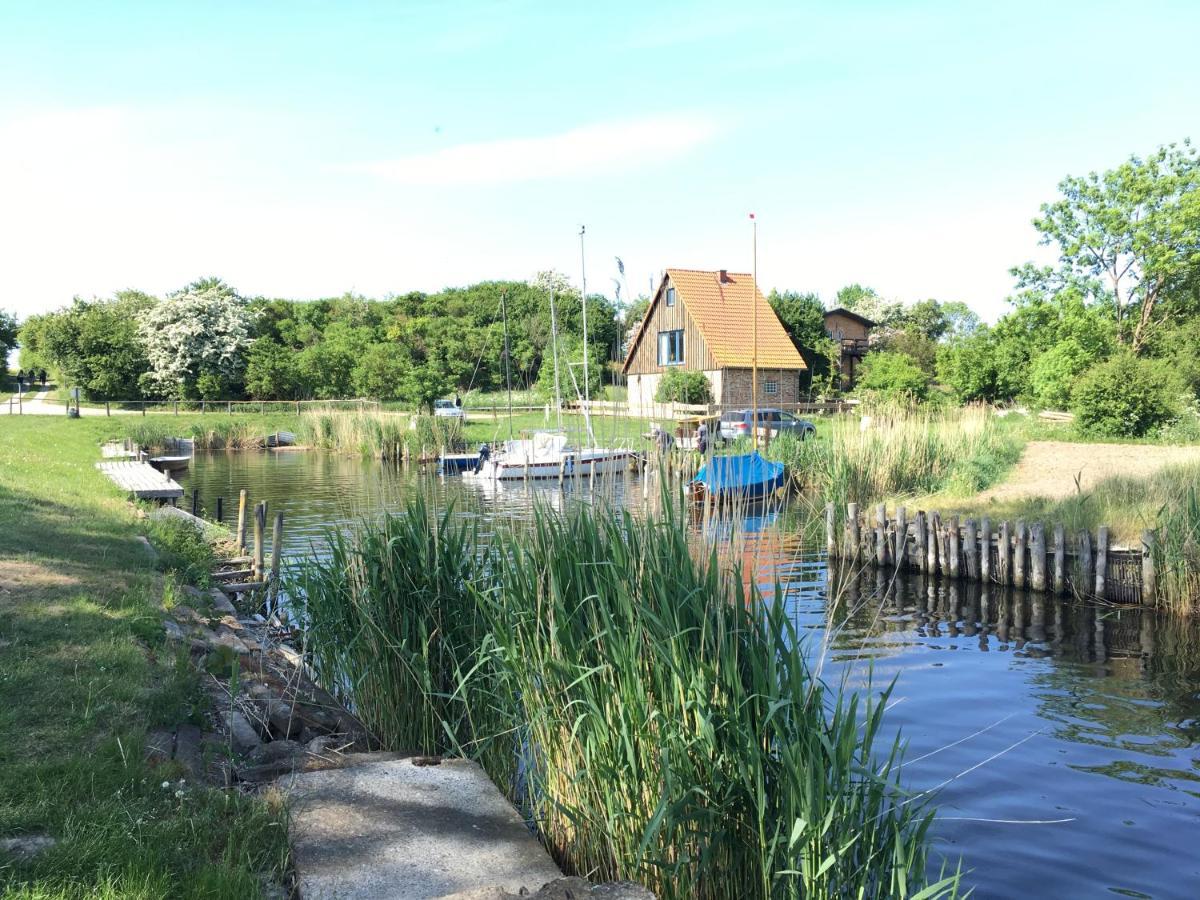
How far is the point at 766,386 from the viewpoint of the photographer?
4897 cm

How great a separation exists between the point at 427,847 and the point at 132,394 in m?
56.2

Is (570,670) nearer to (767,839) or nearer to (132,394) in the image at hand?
(767,839)

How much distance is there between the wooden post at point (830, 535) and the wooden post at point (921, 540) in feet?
4.54

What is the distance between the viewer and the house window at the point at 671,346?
156 ft

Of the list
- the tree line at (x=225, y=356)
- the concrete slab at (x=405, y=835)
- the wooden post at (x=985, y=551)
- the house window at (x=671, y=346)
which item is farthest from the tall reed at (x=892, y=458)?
the tree line at (x=225, y=356)

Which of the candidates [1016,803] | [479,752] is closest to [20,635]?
[479,752]

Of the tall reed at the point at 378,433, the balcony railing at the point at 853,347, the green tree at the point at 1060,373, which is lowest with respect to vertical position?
the tall reed at the point at 378,433

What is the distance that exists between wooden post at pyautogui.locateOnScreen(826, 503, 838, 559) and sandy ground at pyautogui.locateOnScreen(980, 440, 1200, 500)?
3.79 metres

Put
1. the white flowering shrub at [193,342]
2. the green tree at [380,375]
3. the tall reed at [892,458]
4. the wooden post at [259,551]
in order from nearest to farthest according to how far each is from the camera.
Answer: the wooden post at [259,551] < the tall reed at [892,458] < the green tree at [380,375] < the white flowering shrub at [193,342]

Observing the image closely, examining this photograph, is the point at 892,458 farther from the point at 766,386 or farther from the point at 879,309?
the point at 879,309

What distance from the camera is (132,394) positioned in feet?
176

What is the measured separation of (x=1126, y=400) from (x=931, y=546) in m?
15.2

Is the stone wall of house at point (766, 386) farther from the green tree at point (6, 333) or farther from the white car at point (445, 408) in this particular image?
the green tree at point (6, 333)

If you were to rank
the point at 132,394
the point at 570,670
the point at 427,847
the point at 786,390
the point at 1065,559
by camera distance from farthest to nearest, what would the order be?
the point at 132,394 < the point at 786,390 < the point at 1065,559 < the point at 570,670 < the point at 427,847
